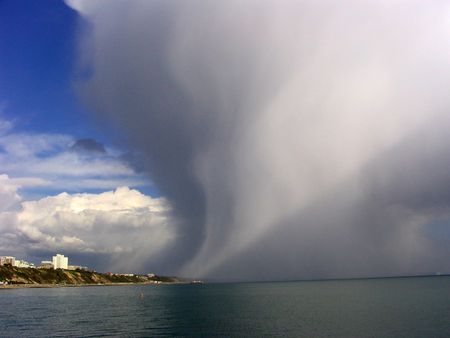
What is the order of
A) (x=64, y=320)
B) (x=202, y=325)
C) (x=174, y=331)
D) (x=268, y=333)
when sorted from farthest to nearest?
1. (x=64, y=320)
2. (x=202, y=325)
3. (x=174, y=331)
4. (x=268, y=333)

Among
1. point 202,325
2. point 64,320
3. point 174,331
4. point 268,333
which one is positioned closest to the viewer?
point 268,333

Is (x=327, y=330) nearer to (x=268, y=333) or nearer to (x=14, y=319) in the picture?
(x=268, y=333)

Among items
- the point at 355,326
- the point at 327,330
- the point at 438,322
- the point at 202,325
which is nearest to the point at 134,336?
the point at 202,325

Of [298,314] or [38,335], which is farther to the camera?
[298,314]

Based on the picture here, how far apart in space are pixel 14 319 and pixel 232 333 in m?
70.9

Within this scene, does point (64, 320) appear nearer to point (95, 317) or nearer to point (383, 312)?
point (95, 317)

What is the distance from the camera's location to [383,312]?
349ft

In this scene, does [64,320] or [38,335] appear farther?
[64,320]

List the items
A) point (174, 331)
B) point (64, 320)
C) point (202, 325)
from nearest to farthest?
point (174, 331)
point (202, 325)
point (64, 320)

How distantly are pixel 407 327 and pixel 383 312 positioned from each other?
29.3 meters

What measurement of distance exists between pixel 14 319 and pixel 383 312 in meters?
107

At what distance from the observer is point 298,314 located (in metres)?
107

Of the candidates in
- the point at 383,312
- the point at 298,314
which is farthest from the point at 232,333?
the point at 383,312

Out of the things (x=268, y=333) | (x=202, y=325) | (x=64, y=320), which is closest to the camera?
(x=268, y=333)
